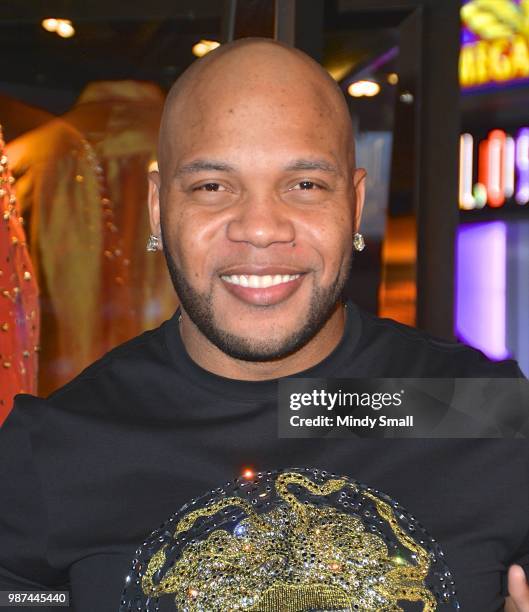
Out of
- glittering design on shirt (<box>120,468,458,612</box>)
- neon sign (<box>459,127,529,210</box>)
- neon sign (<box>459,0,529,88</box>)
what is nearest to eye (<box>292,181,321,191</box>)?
glittering design on shirt (<box>120,468,458,612</box>)

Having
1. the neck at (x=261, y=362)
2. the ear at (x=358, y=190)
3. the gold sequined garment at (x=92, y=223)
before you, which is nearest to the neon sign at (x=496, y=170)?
the gold sequined garment at (x=92, y=223)

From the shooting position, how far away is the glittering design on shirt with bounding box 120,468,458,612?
31.4 inches

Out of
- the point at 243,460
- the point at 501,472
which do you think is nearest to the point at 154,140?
the point at 243,460

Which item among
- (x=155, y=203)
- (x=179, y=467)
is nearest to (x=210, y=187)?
(x=155, y=203)

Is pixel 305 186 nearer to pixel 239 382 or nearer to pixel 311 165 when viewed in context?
pixel 311 165

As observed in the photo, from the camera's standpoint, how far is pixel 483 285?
401 centimetres

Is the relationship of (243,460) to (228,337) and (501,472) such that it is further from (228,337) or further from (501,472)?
(501,472)

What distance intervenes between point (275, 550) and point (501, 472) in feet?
0.78

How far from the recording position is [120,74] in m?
1.44

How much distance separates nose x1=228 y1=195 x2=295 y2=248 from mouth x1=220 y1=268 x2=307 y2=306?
3cm

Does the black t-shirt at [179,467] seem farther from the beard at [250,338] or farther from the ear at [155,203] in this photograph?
the ear at [155,203]

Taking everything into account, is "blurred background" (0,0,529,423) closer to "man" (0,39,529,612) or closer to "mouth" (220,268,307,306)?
"man" (0,39,529,612)

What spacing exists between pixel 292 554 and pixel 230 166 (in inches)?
14.7

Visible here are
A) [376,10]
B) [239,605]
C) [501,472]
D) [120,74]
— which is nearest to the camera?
[239,605]
